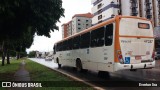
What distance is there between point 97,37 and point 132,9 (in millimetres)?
68406

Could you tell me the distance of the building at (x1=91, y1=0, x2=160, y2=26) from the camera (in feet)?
253

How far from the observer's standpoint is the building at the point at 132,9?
77000 mm

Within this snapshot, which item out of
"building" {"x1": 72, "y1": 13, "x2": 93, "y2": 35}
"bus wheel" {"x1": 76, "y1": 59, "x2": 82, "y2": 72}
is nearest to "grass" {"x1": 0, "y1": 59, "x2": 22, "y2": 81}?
"bus wheel" {"x1": 76, "y1": 59, "x2": 82, "y2": 72}

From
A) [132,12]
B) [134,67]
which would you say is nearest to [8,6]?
[134,67]

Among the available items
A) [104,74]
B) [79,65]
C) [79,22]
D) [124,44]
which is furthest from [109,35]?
[79,22]

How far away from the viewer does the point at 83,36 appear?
17.0 m

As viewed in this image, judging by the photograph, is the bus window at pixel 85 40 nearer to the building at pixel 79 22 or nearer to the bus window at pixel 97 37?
the bus window at pixel 97 37

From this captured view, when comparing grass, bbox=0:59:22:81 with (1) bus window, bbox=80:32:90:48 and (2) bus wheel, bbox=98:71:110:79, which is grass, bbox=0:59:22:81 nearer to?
(1) bus window, bbox=80:32:90:48

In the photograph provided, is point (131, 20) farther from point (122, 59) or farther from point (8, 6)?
point (8, 6)

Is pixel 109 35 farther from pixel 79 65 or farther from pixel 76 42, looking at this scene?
pixel 76 42

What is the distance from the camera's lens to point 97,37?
46.2 ft

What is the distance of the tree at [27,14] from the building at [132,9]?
6129 cm

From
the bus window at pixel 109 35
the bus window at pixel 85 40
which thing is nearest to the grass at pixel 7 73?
the bus window at pixel 85 40

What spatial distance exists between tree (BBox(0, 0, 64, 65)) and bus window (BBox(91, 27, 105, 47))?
2.81 m
